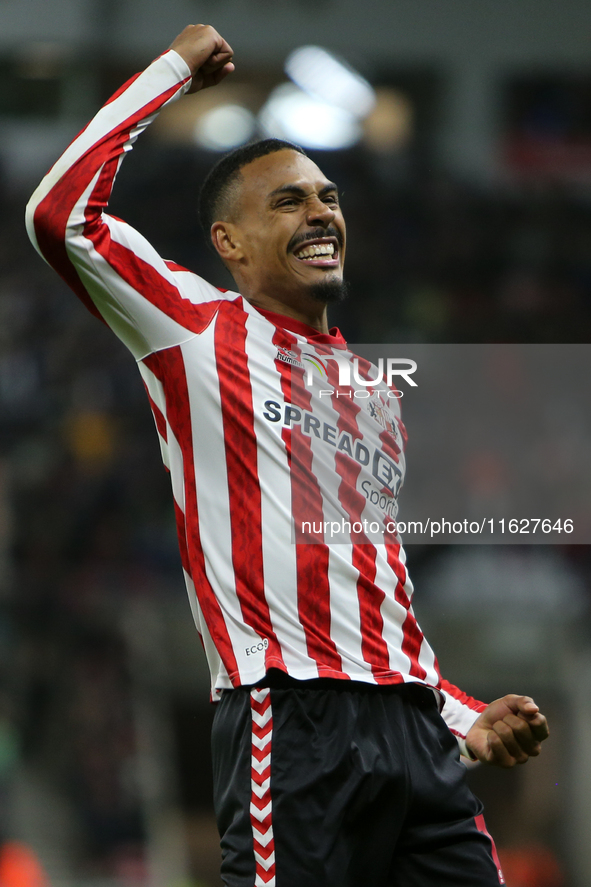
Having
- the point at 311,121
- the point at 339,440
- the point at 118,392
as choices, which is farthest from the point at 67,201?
the point at 311,121

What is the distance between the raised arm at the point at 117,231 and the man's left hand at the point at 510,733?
1.08m

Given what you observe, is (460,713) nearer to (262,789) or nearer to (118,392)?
(262,789)

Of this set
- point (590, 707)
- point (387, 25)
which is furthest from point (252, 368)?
point (387, 25)

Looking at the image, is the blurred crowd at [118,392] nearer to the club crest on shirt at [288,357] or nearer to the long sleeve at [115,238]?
the club crest on shirt at [288,357]

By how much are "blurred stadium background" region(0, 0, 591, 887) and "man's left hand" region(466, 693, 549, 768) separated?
14.1 feet

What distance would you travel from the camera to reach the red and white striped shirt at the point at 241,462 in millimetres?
2258

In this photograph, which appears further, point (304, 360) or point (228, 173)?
point (228, 173)

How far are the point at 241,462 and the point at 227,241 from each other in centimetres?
77

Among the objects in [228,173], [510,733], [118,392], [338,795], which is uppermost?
[118,392]

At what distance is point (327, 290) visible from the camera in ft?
8.84

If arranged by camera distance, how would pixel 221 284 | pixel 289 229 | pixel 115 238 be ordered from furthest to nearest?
pixel 221 284
pixel 289 229
pixel 115 238

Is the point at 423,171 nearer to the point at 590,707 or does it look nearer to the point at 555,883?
the point at 590,707

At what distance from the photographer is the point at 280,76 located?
518 inches

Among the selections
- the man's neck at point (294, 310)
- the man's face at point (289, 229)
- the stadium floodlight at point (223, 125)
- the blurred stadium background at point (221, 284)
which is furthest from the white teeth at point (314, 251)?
the stadium floodlight at point (223, 125)
